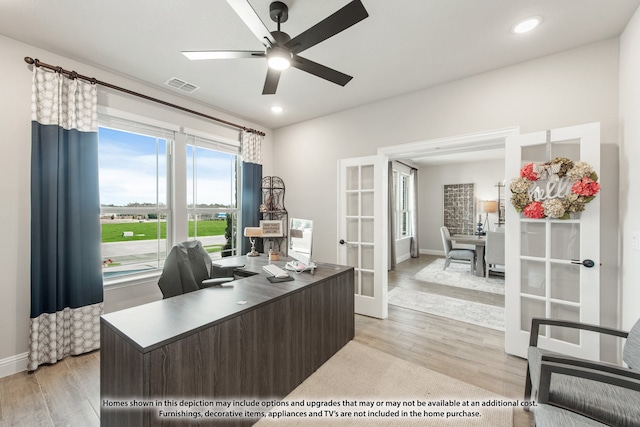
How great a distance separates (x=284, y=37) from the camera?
176 centimetres

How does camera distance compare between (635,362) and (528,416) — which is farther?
(528,416)

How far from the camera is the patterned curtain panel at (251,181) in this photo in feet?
13.5

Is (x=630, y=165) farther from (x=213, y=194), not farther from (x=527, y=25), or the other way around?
(x=213, y=194)

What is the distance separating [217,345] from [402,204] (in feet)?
21.7

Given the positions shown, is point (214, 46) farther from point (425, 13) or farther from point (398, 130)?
point (398, 130)

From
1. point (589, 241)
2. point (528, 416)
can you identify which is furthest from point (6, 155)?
point (589, 241)

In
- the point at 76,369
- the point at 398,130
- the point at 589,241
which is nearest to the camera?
the point at 589,241

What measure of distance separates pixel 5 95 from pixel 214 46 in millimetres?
1822

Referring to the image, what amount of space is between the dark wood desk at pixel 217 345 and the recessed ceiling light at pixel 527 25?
2.60 metres

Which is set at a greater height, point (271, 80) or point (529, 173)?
point (271, 80)

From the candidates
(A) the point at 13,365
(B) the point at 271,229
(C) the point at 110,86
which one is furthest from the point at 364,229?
(A) the point at 13,365

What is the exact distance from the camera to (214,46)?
2389 millimetres

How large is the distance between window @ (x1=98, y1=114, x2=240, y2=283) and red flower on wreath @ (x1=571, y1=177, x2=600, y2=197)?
404cm

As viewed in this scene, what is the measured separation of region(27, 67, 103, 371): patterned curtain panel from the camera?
7.55 ft
